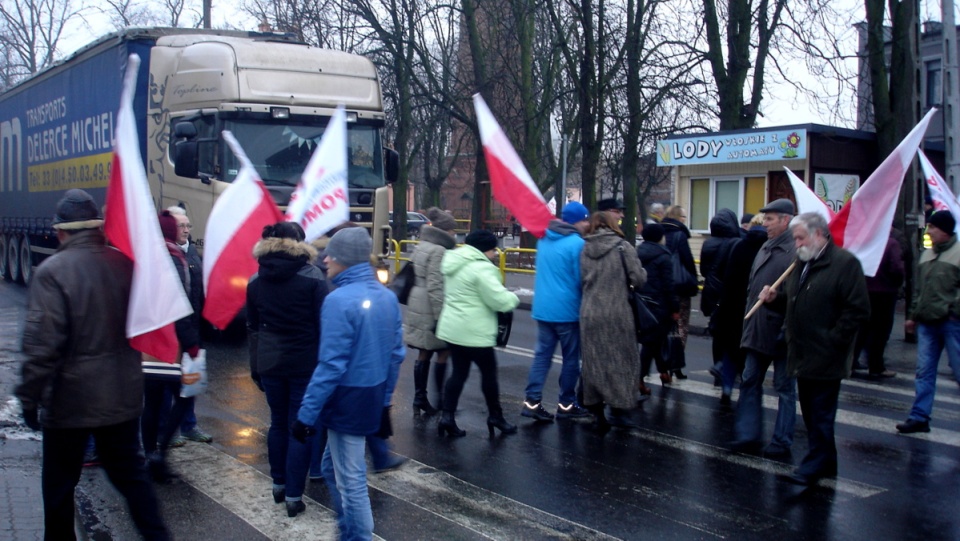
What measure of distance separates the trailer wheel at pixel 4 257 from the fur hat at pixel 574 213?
17.5m

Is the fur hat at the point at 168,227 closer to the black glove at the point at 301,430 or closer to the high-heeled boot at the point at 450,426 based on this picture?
the high-heeled boot at the point at 450,426

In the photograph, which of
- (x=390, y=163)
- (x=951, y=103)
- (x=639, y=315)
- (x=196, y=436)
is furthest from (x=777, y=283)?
(x=951, y=103)

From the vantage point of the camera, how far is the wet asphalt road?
500 centimetres

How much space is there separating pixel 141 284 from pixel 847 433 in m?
5.58

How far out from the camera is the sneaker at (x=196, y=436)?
22.1 ft

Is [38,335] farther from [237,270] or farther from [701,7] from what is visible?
[701,7]

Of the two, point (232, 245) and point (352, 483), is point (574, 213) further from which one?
point (352, 483)

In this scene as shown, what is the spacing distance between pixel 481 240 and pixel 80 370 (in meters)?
3.43

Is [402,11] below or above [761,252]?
above

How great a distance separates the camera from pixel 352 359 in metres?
4.16

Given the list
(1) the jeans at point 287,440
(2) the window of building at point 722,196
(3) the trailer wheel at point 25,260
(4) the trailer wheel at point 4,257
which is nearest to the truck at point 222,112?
(3) the trailer wheel at point 25,260

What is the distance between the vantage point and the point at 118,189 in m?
Answer: 4.30

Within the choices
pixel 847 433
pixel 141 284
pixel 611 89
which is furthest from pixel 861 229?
pixel 611 89

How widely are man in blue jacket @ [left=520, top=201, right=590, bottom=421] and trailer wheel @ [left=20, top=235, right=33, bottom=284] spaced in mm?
15062
